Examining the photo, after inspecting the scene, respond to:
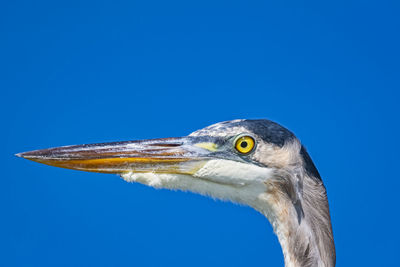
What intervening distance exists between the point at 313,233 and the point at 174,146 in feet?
2.03

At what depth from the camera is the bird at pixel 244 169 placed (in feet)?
5.71

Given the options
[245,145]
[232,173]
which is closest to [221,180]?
[232,173]

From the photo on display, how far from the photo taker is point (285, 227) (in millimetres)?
1748

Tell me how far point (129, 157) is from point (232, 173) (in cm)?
39

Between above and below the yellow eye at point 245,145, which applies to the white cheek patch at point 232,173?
below

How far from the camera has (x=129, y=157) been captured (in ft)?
5.89

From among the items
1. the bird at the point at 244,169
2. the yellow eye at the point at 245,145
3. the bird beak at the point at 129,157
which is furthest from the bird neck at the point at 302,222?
the bird beak at the point at 129,157

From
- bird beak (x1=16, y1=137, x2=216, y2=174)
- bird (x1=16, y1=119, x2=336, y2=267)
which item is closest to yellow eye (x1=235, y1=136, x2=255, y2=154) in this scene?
bird (x1=16, y1=119, x2=336, y2=267)

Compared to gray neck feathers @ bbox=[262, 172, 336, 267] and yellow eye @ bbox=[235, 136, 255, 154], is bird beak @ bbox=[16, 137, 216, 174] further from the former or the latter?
gray neck feathers @ bbox=[262, 172, 336, 267]

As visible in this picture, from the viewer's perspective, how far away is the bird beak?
5.85 ft

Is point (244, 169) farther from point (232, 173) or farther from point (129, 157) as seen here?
point (129, 157)

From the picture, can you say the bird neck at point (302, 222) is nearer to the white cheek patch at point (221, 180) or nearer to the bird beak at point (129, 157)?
the white cheek patch at point (221, 180)

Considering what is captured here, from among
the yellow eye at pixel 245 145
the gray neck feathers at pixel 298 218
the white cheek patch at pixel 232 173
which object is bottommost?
the gray neck feathers at pixel 298 218

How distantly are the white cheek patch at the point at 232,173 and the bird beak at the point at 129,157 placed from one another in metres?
0.03
